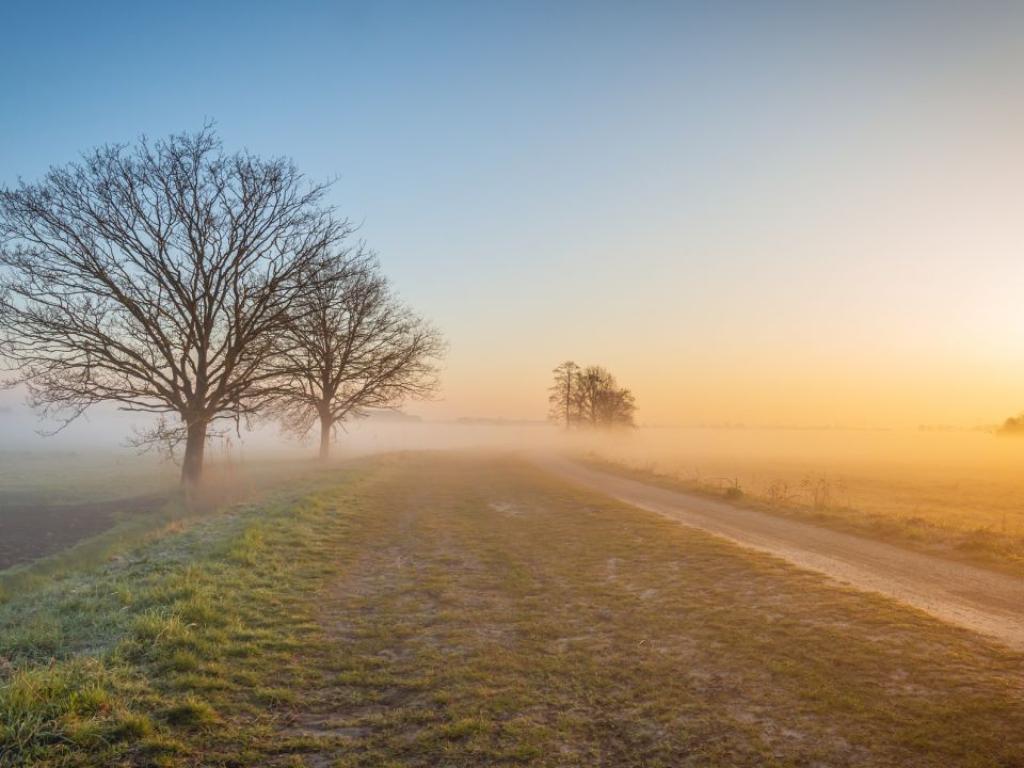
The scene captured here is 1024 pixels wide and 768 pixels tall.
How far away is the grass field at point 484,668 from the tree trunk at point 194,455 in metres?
12.1

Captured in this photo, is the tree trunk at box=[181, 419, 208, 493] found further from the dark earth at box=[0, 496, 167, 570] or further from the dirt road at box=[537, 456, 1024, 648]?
the dirt road at box=[537, 456, 1024, 648]

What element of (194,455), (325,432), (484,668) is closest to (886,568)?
(484,668)

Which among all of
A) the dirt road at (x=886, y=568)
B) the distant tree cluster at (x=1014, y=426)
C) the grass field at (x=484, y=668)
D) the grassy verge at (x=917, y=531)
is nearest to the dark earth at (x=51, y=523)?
the grass field at (x=484, y=668)

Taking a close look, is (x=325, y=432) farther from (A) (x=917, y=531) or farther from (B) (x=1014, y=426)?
(B) (x=1014, y=426)

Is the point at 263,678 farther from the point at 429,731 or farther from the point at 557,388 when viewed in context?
the point at 557,388

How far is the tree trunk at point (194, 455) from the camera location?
2198 cm

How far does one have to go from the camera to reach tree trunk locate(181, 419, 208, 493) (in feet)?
72.1

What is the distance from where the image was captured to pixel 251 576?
9.25 m

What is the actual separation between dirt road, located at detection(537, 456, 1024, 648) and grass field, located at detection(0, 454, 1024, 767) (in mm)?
915

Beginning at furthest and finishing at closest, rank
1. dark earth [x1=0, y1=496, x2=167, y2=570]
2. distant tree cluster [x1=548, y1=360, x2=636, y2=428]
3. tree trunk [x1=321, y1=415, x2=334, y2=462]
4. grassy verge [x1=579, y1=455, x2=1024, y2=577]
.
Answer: distant tree cluster [x1=548, y1=360, x2=636, y2=428]
tree trunk [x1=321, y1=415, x2=334, y2=462]
dark earth [x1=0, y1=496, x2=167, y2=570]
grassy verge [x1=579, y1=455, x2=1024, y2=577]

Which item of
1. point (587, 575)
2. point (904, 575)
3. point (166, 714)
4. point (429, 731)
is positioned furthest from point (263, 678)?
point (904, 575)

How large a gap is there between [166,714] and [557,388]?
75447 millimetres

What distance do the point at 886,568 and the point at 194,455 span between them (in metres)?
23.0

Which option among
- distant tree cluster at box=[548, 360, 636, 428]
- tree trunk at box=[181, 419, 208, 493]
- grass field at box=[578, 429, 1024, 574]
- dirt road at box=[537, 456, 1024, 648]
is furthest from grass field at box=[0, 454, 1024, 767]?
distant tree cluster at box=[548, 360, 636, 428]
